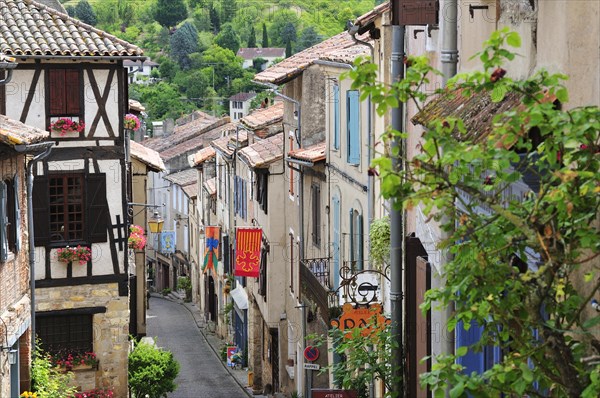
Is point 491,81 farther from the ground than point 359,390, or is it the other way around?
point 491,81

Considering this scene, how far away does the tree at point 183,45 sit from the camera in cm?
15980

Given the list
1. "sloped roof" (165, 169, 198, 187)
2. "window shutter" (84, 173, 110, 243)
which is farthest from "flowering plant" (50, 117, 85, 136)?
"sloped roof" (165, 169, 198, 187)

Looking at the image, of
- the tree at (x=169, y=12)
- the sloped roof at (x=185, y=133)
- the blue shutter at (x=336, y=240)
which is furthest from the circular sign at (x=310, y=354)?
the tree at (x=169, y=12)

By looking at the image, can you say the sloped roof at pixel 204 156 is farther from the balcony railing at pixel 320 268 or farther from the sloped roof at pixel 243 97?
the sloped roof at pixel 243 97

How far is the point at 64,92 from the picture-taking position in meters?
25.2

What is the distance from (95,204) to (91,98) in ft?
7.79

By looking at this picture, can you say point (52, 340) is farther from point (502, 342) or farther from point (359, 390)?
point (502, 342)

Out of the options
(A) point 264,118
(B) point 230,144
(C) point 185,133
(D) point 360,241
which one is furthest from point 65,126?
(C) point 185,133

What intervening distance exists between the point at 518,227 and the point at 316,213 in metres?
23.0

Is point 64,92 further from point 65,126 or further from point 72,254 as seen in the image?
point 72,254

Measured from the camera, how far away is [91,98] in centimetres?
2533

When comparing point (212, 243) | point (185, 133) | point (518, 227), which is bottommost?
point (212, 243)

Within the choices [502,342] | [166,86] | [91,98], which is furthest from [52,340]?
[166,86]

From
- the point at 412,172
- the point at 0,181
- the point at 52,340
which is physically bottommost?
the point at 52,340
